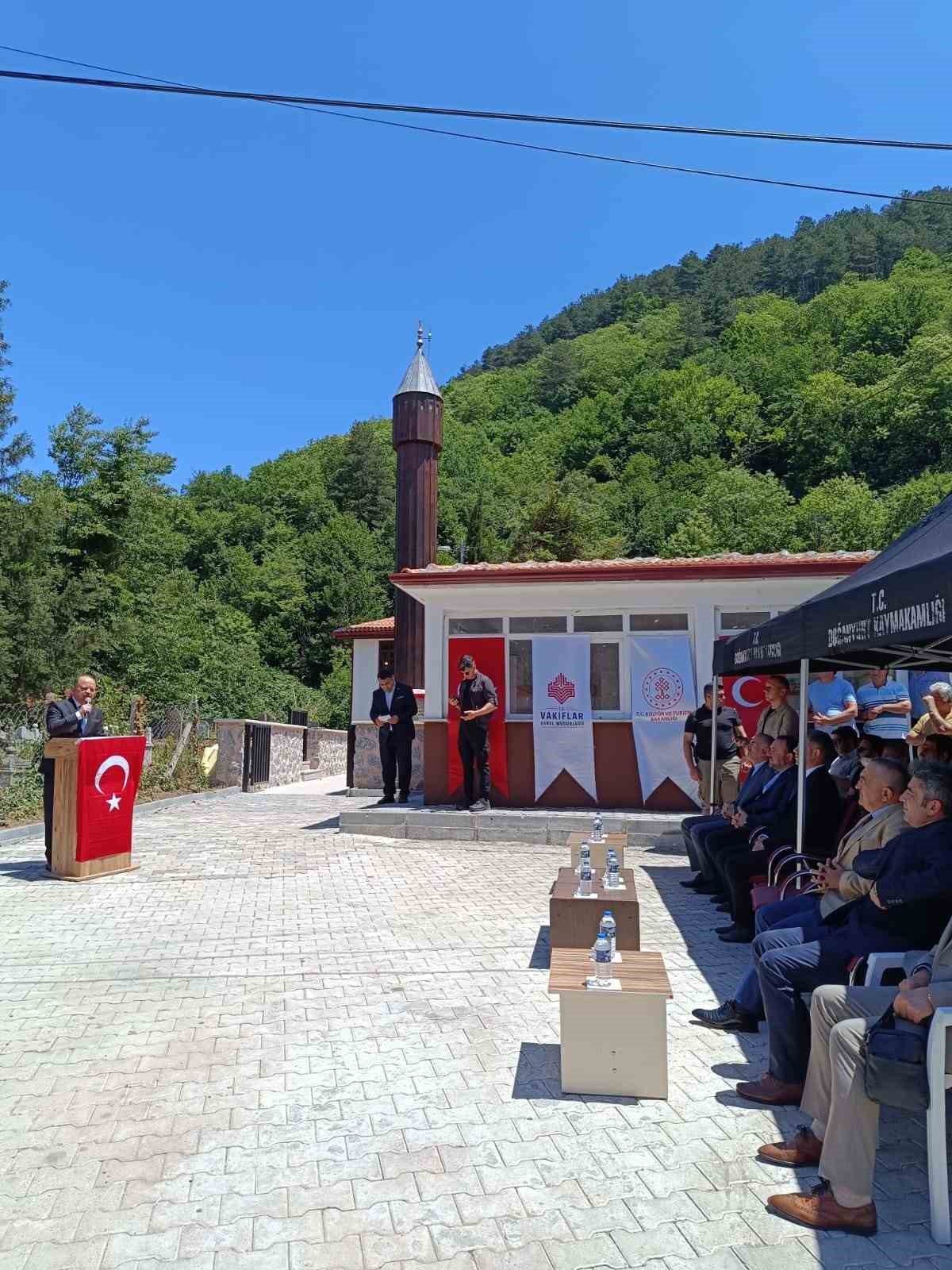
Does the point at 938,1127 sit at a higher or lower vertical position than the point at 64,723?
lower

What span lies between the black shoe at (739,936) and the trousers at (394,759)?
6.21 m

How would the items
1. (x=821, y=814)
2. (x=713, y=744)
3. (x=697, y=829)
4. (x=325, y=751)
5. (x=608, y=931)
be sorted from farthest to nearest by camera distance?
Answer: 1. (x=325, y=751)
2. (x=713, y=744)
3. (x=697, y=829)
4. (x=821, y=814)
5. (x=608, y=931)

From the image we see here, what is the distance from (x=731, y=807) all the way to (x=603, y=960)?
359cm

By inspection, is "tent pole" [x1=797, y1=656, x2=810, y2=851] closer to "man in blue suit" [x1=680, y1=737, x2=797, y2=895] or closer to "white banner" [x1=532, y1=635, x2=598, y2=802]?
"man in blue suit" [x1=680, y1=737, x2=797, y2=895]

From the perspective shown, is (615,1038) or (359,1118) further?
(615,1038)

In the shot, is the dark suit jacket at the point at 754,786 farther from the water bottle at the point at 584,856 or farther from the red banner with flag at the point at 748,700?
the red banner with flag at the point at 748,700

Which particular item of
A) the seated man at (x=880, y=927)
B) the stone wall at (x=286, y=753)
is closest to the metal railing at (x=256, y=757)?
the stone wall at (x=286, y=753)

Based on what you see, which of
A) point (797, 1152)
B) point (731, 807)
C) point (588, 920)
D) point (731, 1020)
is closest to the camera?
point (797, 1152)

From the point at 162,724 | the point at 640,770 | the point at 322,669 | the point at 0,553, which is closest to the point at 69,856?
the point at 640,770

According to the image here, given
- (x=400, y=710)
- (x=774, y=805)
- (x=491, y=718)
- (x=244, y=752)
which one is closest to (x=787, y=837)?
(x=774, y=805)

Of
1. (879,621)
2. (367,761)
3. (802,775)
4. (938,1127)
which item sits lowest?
(938,1127)

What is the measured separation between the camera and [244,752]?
17.6m

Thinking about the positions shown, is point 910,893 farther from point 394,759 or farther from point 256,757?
point 256,757

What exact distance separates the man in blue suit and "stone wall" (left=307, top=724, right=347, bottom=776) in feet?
62.0
